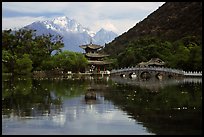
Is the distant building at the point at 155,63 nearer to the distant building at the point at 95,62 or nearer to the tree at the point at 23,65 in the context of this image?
the distant building at the point at 95,62

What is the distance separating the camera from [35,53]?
65.8m

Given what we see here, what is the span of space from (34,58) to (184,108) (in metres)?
47.7

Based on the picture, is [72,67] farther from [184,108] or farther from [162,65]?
[184,108]

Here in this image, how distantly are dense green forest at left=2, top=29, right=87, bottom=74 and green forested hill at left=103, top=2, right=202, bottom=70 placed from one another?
11.4 meters

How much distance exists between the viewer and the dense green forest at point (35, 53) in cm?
6166

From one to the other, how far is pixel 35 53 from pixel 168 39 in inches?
1855

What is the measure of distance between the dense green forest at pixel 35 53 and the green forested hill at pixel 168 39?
1143cm

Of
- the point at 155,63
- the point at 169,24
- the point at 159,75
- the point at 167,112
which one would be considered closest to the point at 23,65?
the point at 159,75

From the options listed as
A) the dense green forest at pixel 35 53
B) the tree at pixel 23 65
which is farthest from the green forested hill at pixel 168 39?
the tree at pixel 23 65

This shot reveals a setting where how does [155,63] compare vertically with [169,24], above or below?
below

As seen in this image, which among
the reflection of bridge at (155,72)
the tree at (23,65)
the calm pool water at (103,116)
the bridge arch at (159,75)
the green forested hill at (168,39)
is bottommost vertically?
the calm pool water at (103,116)

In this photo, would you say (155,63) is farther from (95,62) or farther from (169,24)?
(169,24)

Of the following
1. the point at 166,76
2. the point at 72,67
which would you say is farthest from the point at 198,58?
the point at 72,67

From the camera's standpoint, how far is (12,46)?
6562cm
